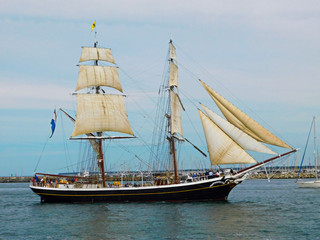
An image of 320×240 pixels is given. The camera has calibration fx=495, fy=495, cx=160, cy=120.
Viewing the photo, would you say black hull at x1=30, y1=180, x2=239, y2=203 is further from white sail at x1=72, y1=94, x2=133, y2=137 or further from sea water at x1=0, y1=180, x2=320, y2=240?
white sail at x1=72, y1=94, x2=133, y2=137

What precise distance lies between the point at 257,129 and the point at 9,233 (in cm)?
2538

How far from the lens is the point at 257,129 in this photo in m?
49.6

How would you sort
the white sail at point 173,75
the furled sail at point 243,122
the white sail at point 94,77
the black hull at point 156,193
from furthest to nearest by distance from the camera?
the white sail at point 94,77 → the white sail at point 173,75 → the black hull at point 156,193 → the furled sail at point 243,122

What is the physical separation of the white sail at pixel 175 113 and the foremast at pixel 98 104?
804cm

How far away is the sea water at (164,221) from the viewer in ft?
117

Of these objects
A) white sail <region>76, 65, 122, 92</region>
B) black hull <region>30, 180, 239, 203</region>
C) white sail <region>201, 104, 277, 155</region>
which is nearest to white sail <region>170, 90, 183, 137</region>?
white sail <region>201, 104, 277, 155</region>

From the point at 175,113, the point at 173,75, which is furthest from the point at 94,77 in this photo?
the point at 175,113

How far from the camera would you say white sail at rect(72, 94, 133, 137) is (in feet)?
204

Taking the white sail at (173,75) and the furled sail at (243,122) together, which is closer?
the furled sail at (243,122)

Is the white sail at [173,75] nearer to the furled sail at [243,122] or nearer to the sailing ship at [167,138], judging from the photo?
the sailing ship at [167,138]

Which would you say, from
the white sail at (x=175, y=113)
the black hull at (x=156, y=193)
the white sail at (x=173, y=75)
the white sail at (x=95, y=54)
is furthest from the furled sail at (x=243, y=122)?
the white sail at (x=95, y=54)

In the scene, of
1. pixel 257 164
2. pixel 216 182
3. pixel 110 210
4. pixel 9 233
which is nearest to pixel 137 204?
pixel 110 210

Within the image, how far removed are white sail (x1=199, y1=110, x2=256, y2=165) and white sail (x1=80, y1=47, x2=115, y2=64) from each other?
1803 cm

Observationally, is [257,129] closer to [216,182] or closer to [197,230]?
[216,182]
